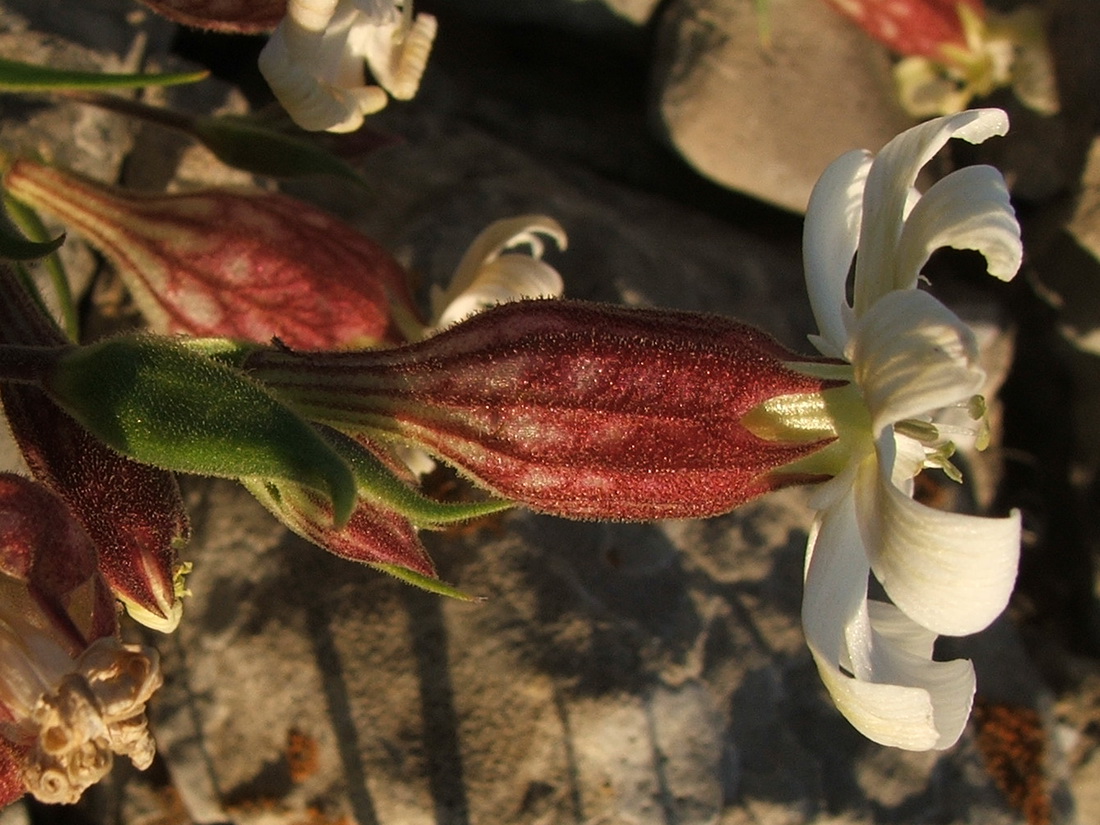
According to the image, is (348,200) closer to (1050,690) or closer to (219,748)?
(219,748)

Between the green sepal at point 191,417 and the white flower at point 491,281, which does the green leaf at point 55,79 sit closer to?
the green sepal at point 191,417

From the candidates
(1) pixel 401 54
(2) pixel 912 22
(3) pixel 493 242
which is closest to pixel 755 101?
(2) pixel 912 22

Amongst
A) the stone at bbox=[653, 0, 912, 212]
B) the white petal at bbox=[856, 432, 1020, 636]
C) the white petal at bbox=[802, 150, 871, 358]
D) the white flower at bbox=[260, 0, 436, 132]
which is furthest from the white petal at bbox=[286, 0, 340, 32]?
→ the stone at bbox=[653, 0, 912, 212]

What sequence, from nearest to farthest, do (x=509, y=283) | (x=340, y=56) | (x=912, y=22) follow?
(x=340, y=56)
(x=509, y=283)
(x=912, y=22)

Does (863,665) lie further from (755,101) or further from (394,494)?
(755,101)

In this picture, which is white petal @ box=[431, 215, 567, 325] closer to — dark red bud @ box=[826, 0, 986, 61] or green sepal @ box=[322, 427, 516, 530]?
green sepal @ box=[322, 427, 516, 530]

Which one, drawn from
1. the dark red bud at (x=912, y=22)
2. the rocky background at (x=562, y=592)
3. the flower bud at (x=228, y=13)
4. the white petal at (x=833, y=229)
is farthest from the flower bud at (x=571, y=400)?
the dark red bud at (x=912, y=22)
